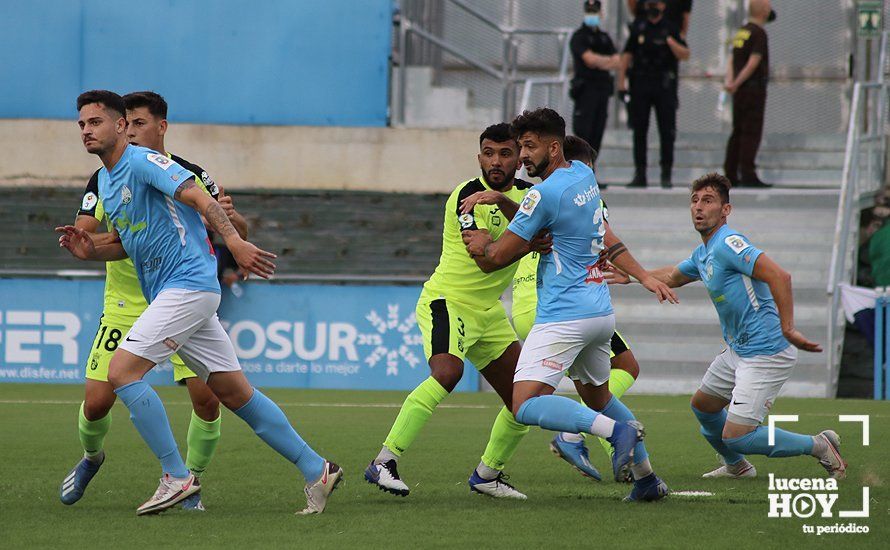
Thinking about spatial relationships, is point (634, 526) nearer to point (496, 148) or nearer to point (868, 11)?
point (496, 148)

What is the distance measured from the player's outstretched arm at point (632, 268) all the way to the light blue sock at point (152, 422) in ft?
8.29

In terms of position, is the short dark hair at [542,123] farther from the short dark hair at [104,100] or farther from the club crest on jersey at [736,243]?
the short dark hair at [104,100]

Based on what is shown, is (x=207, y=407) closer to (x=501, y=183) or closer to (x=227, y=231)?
(x=227, y=231)

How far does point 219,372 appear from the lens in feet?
24.2

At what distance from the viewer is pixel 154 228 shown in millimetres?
7301

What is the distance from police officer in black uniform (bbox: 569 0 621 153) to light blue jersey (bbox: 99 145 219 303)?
10093mm

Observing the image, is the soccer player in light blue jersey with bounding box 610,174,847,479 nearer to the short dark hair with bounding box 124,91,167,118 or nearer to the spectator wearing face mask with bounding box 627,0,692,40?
the short dark hair with bounding box 124,91,167,118

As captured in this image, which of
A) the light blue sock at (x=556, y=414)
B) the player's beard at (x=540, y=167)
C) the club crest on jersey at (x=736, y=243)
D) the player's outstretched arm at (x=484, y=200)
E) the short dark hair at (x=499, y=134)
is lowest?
the light blue sock at (x=556, y=414)

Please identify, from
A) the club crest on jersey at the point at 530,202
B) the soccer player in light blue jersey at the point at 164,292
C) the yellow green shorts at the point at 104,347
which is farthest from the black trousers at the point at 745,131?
the soccer player in light blue jersey at the point at 164,292

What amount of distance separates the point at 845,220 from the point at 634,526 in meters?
9.56

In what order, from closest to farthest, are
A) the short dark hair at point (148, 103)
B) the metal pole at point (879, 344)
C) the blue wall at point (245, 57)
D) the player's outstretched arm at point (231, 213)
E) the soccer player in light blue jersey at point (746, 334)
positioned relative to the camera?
the player's outstretched arm at point (231, 213), the short dark hair at point (148, 103), the soccer player in light blue jersey at point (746, 334), the metal pole at point (879, 344), the blue wall at point (245, 57)

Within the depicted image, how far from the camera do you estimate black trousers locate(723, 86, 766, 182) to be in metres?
16.8

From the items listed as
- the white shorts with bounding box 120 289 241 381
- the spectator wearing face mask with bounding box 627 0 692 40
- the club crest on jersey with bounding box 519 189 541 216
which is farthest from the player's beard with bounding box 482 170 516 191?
the spectator wearing face mask with bounding box 627 0 692 40

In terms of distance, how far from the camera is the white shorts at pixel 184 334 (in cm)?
713
